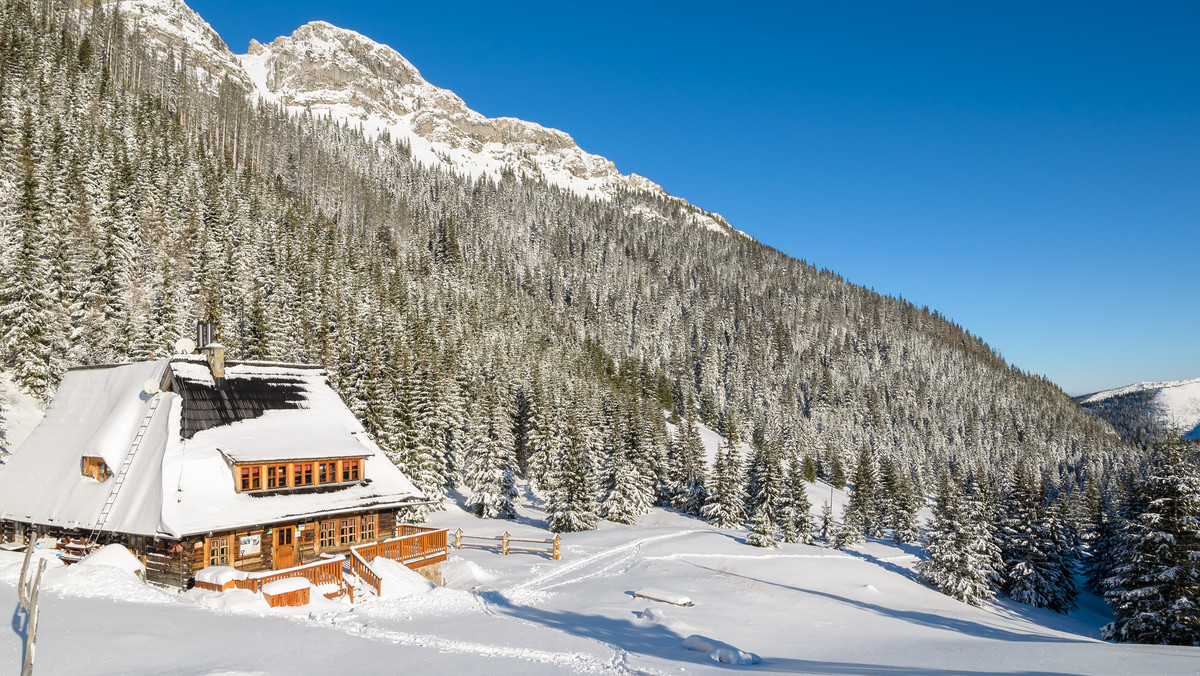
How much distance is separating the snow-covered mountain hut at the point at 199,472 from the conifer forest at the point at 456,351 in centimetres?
1567

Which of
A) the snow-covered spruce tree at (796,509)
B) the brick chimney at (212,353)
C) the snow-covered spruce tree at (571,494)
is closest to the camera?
the brick chimney at (212,353)

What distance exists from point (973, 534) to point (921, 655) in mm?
31758

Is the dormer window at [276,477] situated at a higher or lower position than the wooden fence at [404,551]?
higher

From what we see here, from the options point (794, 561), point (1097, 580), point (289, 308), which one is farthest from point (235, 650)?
point (1097, 580)

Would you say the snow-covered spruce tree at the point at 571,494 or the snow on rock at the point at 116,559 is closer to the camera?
the snow on rock at the point at 116,559

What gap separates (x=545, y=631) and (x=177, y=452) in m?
13.5

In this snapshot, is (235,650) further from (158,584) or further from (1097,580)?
(1097,580)

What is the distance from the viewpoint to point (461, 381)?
2323 inches

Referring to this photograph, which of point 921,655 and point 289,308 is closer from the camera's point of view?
point 921,655

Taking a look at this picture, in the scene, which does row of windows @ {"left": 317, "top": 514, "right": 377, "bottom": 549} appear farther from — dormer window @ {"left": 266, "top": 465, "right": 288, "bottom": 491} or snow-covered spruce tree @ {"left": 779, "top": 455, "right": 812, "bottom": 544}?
snow-covered spruce tree @ {"left": 779, "top": 455, "right": 812, "bottom": 544}

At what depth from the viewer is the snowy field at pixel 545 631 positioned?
415 inches

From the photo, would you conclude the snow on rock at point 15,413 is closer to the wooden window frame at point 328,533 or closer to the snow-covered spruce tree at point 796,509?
the wooden window frame at point 328,533

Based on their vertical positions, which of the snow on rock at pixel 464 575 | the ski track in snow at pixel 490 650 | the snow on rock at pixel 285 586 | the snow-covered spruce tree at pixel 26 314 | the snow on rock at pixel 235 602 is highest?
the snow-covered spruce tree at pixel 26 314

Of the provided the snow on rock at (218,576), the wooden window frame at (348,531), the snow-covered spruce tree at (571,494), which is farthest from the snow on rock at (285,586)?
the snow-covered spruce tree at (571,494)
